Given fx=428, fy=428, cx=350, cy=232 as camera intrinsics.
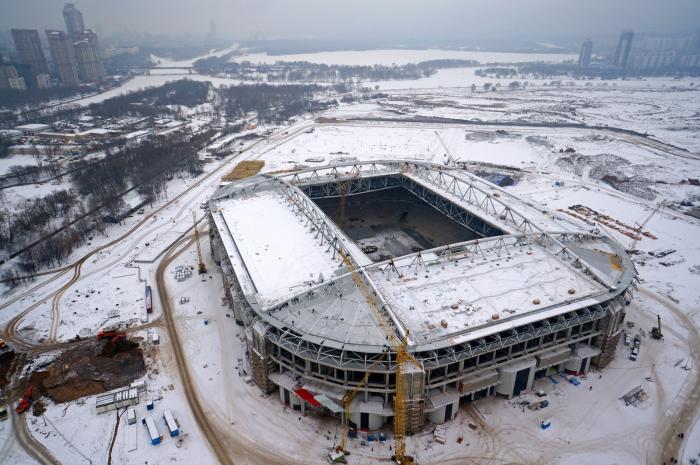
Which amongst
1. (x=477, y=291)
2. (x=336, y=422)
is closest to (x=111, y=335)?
(x=336, y=422)

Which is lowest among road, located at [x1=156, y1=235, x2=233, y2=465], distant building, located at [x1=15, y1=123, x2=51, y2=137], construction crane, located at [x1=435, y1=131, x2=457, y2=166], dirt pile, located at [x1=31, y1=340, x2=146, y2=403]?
road, located at [x1=156, y1=235, x2=233, y2=465]

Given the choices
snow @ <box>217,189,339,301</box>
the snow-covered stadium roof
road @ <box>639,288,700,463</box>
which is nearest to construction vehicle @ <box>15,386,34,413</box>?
the snow-covered stadium roof

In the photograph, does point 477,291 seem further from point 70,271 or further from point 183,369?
point 70,271

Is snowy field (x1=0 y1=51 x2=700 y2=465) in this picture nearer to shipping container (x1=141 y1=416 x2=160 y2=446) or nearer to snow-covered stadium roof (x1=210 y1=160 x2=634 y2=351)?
shipping container (x1=141 y1=416 x2=160 y2=446)

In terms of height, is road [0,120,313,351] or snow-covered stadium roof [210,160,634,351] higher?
snow-covered stadium roof [210,160,634,351]

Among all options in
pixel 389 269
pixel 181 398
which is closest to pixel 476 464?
pixel 389 269

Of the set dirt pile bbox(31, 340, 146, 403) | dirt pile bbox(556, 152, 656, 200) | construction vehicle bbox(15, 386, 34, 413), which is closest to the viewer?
construction vehicle bbox(15, 386, 34, 413)
